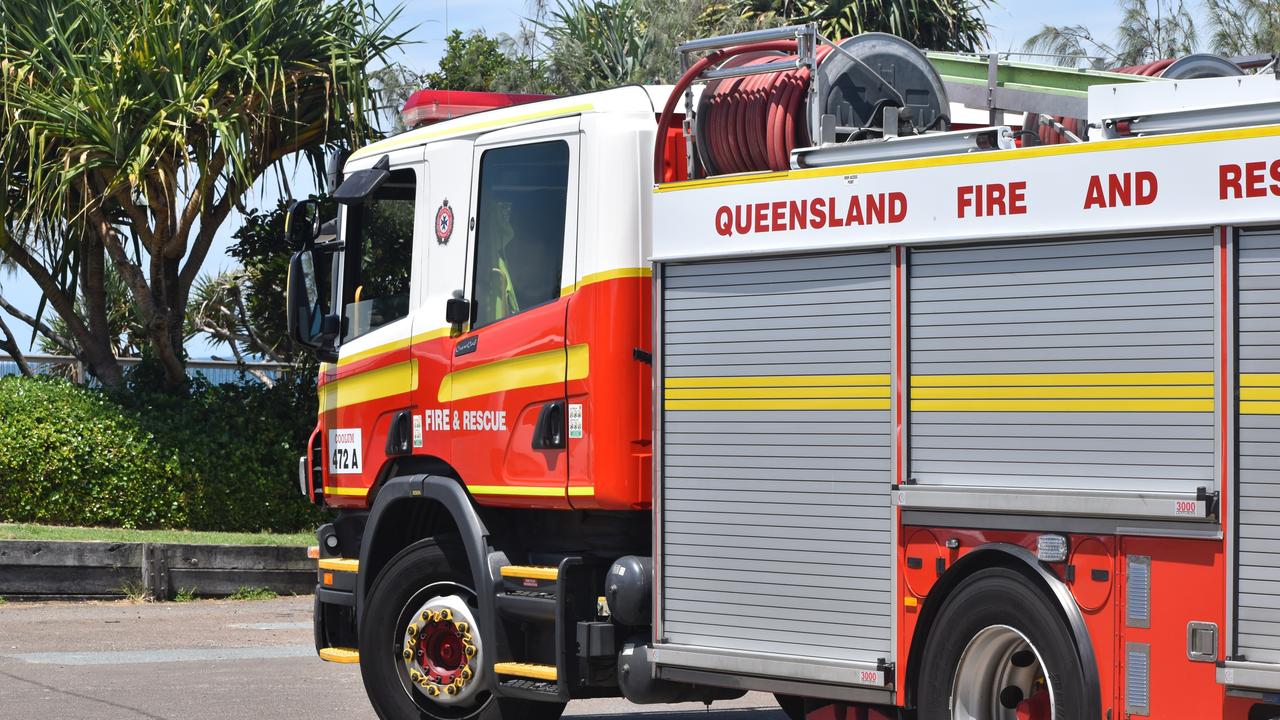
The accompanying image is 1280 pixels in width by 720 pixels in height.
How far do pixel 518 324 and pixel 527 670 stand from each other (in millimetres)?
1528

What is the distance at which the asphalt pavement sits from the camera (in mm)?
9773

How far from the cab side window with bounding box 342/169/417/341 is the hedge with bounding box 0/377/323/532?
9104mm

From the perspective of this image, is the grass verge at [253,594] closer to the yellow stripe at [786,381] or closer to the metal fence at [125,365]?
the metal fence at [125,365]

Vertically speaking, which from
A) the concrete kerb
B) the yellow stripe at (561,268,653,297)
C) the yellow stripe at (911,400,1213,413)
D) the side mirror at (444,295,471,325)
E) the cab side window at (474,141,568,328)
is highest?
the cab side window at (474,141,568,328)

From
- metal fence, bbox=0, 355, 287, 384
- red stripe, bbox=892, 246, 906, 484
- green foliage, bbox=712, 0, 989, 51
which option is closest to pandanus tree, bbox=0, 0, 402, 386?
metal fence, bbox=0, 355, 287, 384

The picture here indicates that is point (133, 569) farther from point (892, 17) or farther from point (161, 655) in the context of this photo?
point (892, 17)

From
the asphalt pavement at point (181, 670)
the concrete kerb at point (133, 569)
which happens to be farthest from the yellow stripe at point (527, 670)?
the concrete kerb at point (133, 569)

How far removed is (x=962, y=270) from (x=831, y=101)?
4.12 feet

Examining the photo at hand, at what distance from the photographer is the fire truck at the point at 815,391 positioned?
19.3 feet

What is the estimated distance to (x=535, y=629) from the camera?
26.9ft

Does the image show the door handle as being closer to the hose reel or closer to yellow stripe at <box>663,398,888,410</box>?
yellow stripe at <box>663,398,888,410</box>

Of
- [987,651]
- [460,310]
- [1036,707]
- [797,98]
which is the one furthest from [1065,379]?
[460,310]

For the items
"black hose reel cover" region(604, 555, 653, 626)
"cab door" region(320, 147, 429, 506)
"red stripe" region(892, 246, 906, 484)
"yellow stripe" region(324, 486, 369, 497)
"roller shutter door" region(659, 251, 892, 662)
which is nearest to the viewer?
"red stripe" region(892, 246, 906, 484)

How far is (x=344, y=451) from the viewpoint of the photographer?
9305mm
